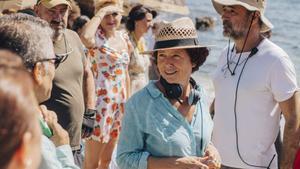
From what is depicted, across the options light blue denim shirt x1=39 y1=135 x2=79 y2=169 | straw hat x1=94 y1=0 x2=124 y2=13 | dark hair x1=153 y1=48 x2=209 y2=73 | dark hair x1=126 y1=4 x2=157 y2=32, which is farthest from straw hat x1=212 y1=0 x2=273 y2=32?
dark hair x1=126 y1=4 x2=157 y2=32

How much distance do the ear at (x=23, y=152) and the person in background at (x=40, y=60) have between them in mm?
1114

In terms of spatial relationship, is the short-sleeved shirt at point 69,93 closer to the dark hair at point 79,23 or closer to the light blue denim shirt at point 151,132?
the light blue denim shirt at point 151,132

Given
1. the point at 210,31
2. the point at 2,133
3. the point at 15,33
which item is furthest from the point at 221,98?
the point at 210,31

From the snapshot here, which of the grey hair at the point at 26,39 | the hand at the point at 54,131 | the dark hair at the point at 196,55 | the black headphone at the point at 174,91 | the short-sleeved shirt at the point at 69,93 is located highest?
the grey hair at the point at 26,39

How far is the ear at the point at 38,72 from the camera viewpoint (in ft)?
10.2

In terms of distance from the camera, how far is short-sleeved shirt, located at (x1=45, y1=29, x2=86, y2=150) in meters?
5.25

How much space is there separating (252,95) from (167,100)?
0.99 meters

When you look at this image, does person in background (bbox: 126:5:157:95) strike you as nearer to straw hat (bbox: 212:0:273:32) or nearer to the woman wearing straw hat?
straw hat (bbox: 212:0:273:32)

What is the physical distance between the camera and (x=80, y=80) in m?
5.50

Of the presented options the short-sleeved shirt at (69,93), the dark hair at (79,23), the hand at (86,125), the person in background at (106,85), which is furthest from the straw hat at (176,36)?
the dark hair at (79,23)

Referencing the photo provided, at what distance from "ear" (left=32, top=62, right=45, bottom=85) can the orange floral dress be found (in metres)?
4.07

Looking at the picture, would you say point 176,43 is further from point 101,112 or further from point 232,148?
point 101,112

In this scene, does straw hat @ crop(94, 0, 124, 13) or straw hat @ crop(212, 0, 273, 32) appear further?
straw hat @ crop(94, 0, 124, 13)

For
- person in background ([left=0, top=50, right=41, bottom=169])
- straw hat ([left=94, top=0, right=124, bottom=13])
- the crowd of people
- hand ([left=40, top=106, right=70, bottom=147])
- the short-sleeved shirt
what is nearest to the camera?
person in background ([left=0, top=50, right=41, bottom=169])
